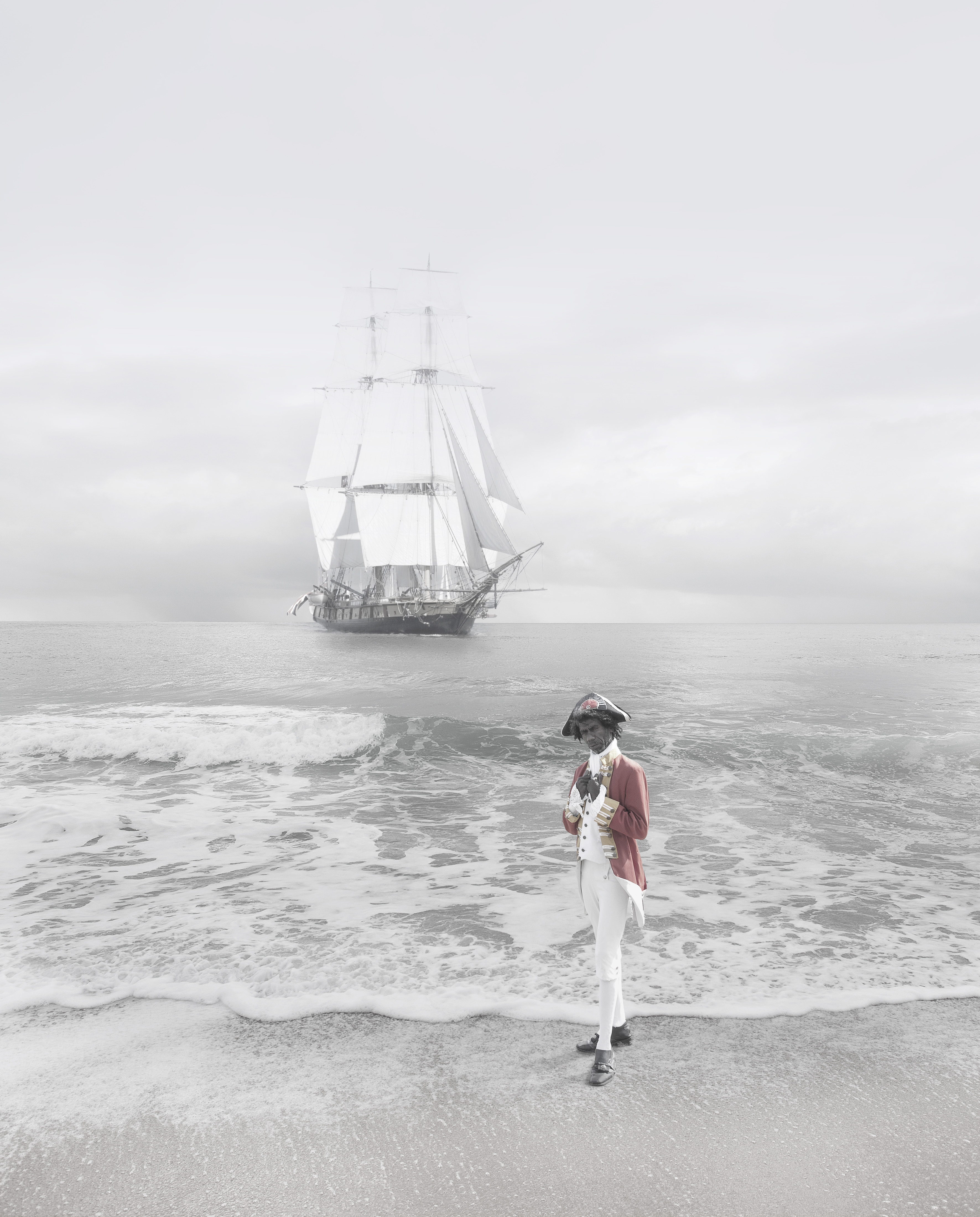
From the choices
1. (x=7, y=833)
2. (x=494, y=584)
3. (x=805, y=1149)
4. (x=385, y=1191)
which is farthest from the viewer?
(x=494, y=584)

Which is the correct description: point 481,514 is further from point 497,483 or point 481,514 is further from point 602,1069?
point 602,1069

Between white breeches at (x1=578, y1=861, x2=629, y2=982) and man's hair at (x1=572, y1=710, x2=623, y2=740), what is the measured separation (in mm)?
785

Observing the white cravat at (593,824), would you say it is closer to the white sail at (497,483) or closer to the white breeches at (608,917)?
the white breeches at (608,917)

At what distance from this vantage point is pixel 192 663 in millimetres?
54594

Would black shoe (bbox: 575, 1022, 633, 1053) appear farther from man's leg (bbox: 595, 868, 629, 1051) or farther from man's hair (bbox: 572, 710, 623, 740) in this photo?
man's hair (bbox: 572, 710, 623, 740)

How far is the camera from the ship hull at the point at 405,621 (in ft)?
322

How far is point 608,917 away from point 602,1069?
0.81 meters

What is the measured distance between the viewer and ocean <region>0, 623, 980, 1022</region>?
5562mm

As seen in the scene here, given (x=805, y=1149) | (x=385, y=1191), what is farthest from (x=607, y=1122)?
(x=385, y=1191)

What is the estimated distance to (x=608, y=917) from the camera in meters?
4.28

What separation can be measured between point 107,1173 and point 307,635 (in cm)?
12581

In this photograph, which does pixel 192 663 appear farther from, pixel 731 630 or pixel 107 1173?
pixel 731 630

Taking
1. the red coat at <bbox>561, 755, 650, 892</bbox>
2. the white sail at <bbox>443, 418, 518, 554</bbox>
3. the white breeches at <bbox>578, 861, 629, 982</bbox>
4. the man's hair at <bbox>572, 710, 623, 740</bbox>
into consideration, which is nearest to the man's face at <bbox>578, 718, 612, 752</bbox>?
the man's hair at <bbox>572, 710, 623, 740</bbox>

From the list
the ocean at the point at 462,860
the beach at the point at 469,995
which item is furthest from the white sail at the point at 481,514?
the beach at the point at 469,995
